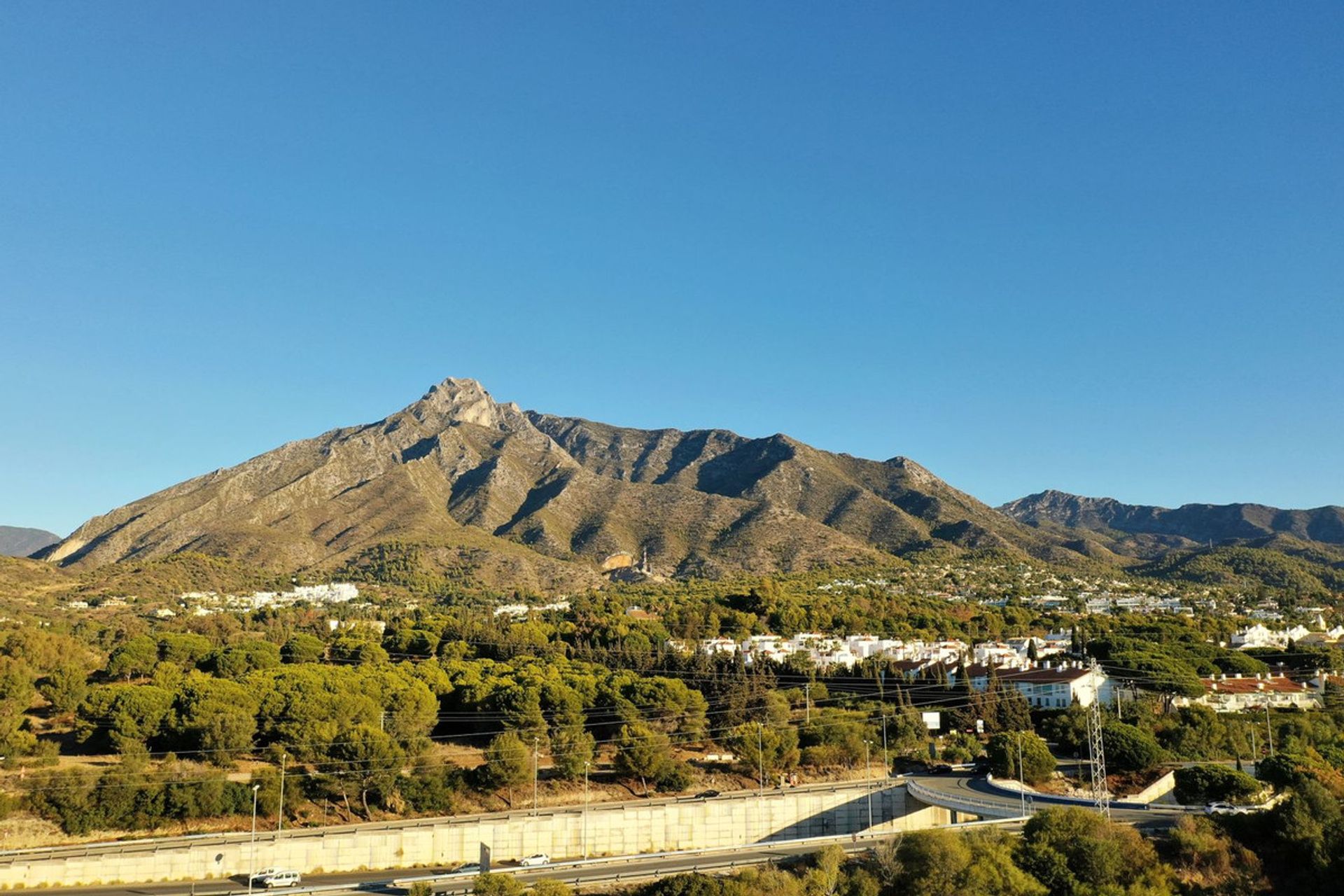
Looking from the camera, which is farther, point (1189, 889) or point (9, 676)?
point (9, 676)

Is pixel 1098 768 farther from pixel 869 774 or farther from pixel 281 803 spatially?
pixel 281 803

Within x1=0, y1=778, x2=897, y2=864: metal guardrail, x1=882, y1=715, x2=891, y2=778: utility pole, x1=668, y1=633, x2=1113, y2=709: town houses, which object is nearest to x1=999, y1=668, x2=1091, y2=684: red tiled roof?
x1=668, y1=633, x2=1113, y2=709: town houses

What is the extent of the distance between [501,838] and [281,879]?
1125 cm

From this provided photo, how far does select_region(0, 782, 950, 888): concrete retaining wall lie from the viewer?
42.0 meters

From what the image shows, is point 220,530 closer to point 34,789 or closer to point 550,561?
point 550,561

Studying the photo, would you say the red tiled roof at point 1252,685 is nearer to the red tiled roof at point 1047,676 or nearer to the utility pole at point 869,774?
the red tiled roof at point 1047,676

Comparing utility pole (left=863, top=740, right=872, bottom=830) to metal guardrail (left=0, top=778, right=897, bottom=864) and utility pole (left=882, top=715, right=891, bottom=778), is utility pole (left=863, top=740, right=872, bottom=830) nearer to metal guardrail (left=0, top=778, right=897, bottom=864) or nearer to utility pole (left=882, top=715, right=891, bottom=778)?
metal guardrail (left=0, top=778, right=897, bottom=864)

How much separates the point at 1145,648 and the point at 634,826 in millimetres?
58157

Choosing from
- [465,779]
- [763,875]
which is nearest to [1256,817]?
[763,875]

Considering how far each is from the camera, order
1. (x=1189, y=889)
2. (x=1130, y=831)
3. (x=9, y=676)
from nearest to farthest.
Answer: (x=1189, y=889) → (x=1130, y=831) → (x=9, y=676)

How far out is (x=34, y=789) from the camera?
1971 inches

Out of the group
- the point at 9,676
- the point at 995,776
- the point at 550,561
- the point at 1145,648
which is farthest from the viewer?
the point at 550,561

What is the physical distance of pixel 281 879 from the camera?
135 feet

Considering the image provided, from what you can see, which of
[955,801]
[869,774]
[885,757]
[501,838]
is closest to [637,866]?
[501,838]
